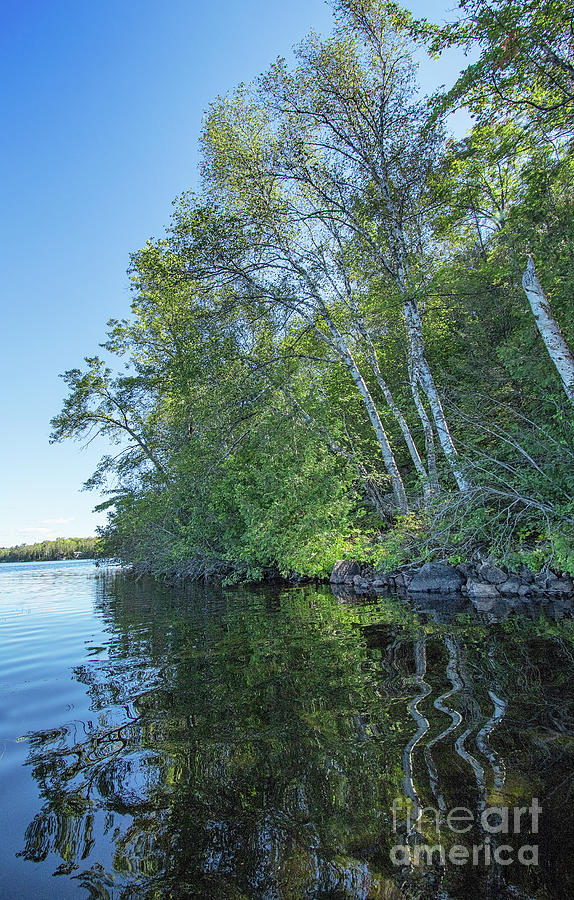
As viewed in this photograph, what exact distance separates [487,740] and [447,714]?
50 centimetres

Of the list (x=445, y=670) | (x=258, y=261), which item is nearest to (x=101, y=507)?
(x=258, y=261)

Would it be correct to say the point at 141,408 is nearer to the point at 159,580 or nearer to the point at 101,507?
the point at 101,507

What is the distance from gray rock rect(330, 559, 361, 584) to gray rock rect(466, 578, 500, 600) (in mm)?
4567

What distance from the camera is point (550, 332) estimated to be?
9.02m

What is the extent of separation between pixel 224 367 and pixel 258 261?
163 inches

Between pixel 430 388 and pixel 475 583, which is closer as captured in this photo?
pixel 475 583

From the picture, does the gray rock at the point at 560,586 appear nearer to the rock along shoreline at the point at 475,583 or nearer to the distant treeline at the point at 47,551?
the rock along shoreline at the point at 475,583

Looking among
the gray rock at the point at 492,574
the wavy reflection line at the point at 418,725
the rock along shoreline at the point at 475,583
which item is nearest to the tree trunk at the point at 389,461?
the rock along shoreline at the point at 475,583

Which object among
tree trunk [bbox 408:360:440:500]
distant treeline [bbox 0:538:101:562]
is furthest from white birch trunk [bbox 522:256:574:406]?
distant treeline [bbox 0:538:101:562]

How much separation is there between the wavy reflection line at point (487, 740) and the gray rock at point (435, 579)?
273 inches

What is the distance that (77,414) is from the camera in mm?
22219

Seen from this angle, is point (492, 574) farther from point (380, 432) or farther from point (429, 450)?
point (380, 432)

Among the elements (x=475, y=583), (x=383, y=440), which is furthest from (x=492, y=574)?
(x=383, y=440)

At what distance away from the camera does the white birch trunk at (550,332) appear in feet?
28.0
